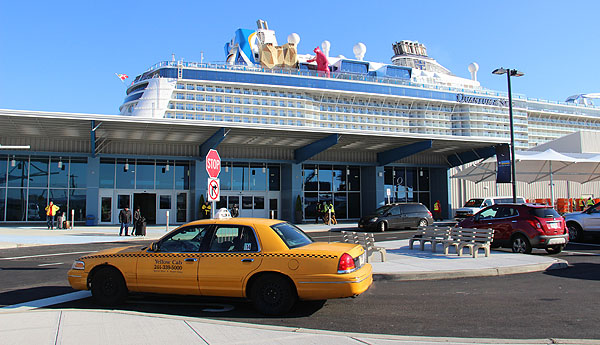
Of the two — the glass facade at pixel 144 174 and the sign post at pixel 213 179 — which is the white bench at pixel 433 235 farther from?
the glass facade at pixel 144 174

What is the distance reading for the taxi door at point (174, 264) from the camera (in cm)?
641

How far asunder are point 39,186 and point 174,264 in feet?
83.5

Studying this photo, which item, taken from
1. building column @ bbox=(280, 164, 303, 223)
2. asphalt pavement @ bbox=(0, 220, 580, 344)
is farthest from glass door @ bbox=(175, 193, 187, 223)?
asphalt pavement @ bbox=(0, 220, 580, 344)

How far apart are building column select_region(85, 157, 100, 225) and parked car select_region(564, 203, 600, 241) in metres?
24.8

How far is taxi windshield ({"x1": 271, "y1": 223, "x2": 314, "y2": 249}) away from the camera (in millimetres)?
6520

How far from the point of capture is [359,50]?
314 ft

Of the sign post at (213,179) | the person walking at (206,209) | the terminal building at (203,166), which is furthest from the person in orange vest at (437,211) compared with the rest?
the sign post at (213,179)

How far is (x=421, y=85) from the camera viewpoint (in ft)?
292

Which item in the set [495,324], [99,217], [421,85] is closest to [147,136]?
[99,217]

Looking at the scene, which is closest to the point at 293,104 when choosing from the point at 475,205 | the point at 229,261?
the point at 475,205

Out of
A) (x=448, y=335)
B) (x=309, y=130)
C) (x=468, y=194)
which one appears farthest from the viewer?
(x=468, y=194)

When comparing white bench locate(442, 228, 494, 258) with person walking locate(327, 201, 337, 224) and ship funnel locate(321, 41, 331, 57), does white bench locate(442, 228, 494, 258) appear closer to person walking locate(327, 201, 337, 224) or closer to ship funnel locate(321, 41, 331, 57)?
person walking locate(327, 201, 337, 224)

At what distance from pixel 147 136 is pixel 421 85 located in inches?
2844

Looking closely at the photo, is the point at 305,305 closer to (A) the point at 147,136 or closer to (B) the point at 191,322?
(B) the point at 191,322
